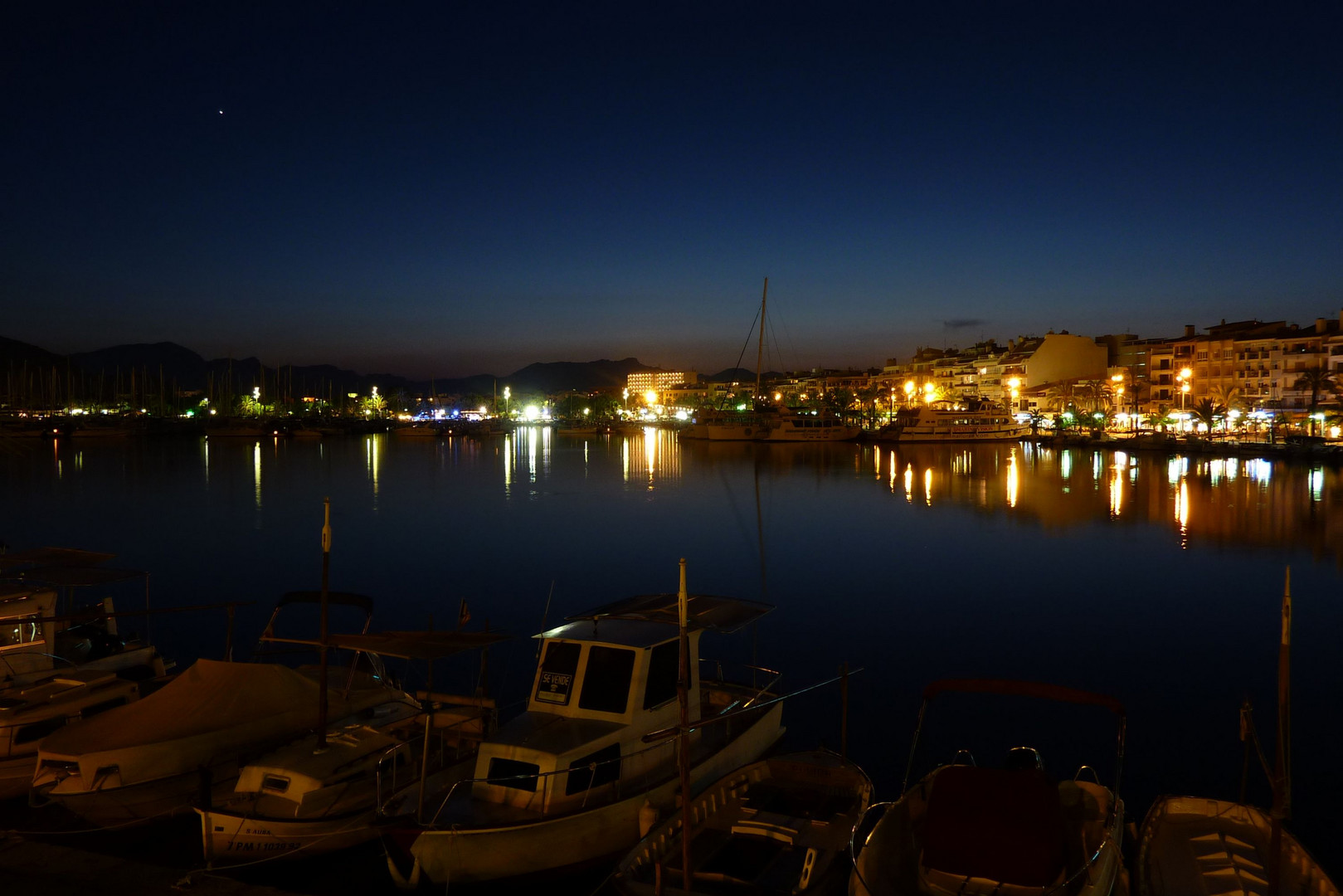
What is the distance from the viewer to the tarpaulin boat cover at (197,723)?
272 inches

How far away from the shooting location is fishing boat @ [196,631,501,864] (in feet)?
21.1

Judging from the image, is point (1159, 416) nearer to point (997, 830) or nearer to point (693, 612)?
point (693, 612)

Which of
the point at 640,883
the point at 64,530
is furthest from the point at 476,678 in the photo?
the point at 64,530

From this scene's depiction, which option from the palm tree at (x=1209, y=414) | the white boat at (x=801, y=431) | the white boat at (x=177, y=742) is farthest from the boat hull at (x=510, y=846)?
the white boat at (x=801, y=431)

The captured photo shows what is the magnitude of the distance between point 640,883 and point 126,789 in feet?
14.1

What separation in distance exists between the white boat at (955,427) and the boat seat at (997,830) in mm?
78719

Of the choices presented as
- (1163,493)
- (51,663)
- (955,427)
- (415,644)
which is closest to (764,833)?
(415,644)

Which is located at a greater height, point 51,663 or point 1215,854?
point 51,663

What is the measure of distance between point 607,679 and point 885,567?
1638 centimetres

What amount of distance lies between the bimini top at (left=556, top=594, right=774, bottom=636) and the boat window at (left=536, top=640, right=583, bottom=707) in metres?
0.45

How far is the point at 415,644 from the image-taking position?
308 inches

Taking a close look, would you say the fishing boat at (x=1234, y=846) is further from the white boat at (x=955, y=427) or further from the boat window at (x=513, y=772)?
the white boat at (x=955, y=427)

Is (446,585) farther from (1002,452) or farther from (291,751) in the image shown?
(1002,452)

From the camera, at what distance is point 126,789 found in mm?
6812
